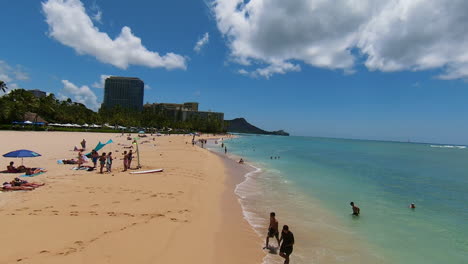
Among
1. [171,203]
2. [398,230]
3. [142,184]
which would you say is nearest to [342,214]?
[398,230]

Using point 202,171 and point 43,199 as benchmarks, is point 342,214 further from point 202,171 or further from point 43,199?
point 43,199

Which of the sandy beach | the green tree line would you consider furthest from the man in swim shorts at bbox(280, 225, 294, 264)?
the green tree line

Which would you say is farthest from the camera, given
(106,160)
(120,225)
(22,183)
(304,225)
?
(106,160)

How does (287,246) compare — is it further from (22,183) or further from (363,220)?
(22,183)

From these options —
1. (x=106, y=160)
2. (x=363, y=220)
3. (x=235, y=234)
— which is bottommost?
(x=363, y=220)

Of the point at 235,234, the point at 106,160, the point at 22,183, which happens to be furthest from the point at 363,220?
the point at 106,160

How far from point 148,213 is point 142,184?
16.4 ft

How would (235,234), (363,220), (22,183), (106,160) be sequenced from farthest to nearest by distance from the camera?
(106,160)
(363,220)
(22,183)
(235,234)

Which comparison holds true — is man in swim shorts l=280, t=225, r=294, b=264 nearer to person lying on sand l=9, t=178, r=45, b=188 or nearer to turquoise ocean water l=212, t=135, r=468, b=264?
turquoise ocean water l=212, t=135, r=468, b=264

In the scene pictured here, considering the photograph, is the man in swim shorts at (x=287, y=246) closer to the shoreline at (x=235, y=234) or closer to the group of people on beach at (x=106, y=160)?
the shoreline at (x=235, y=234)

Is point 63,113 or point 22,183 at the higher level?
point 63,113

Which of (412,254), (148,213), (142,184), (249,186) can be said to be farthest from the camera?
(249,186)

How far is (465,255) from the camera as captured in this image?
9.43m

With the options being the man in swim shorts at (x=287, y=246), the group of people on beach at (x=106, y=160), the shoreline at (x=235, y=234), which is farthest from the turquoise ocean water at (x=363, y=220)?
the group of people on beach at (x=106, y=160)
